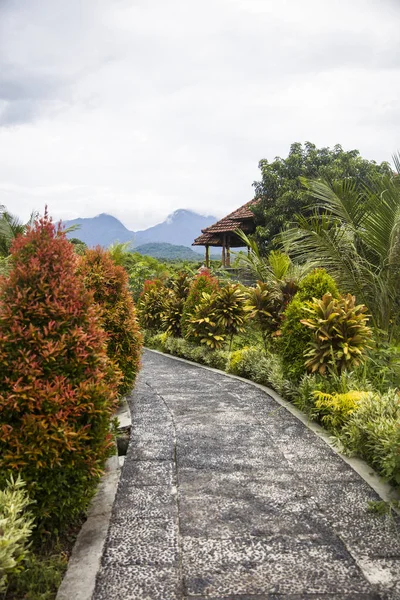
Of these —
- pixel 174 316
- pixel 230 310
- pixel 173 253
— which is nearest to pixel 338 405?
pixel 230 310

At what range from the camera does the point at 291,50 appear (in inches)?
290

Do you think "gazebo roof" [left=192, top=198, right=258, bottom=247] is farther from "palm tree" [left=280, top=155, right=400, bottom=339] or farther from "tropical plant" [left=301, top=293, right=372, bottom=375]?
"tropical plant" [left=301, top=293, right=372, bottom=375]

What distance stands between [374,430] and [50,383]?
272cm

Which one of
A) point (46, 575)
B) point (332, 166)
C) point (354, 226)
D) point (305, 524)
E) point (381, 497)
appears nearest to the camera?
point (46, 575)

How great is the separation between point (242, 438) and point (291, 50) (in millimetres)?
6018

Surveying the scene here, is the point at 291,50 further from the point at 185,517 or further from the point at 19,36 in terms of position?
the point at 185,517

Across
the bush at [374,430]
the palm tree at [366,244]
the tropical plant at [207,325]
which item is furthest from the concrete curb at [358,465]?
the tropical plant at [207,325]

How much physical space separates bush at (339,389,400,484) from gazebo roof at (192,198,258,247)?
16271 millimetres

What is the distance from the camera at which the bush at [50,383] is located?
2740 mm

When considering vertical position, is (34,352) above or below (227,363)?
above

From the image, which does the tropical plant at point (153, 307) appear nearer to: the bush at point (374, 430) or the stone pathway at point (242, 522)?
the stone pathway at point (242, 522)

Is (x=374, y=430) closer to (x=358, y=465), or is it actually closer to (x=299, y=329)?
(x=358, y=465)

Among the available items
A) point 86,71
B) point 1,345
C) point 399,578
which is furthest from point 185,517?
point 86,71

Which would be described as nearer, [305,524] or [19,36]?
[305,524]
